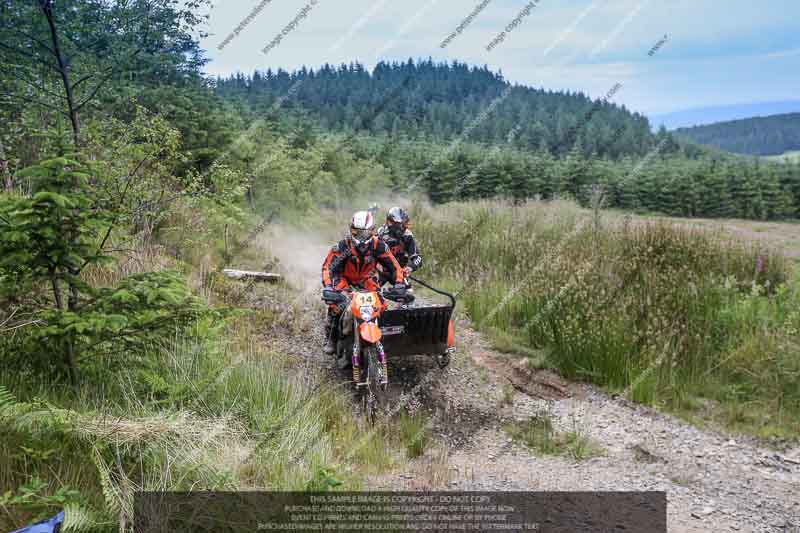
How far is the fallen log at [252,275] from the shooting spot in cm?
1058

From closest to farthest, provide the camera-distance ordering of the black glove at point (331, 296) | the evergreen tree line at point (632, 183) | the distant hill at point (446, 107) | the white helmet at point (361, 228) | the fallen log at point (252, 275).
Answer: the black glove at point (331, 296)
the white helmet at point (361, 228)
the fallen log at point (252, 275)
the evergreen tree line at point (632, 183)
the distant hill at point (446, 107)

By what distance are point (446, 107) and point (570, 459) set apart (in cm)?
7251

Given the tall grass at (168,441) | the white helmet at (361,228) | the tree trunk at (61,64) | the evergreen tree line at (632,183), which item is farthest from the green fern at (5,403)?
the evergreen tree line at (632,183)

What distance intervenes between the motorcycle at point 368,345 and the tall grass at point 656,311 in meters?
2.91

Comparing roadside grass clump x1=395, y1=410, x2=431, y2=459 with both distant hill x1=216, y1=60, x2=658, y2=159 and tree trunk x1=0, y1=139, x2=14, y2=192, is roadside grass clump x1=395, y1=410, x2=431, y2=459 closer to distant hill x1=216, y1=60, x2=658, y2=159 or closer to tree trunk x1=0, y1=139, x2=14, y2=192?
tree trunk x1=0, y1=139, x2=14, y2=192

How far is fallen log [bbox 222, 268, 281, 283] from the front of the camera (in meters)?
10.6

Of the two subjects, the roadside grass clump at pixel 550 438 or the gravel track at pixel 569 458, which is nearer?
the gravel track at pixel 569 458

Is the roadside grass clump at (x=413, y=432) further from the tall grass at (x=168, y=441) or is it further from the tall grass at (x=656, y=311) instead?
the tall grass at (x=656, y=311)

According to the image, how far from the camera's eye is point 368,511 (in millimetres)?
3484

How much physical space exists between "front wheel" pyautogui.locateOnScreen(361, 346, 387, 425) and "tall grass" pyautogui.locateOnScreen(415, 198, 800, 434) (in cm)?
291

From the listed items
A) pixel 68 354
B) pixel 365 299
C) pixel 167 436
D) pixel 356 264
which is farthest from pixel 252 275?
pixel 167 436

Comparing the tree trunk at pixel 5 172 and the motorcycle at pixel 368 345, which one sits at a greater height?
the tree trunk at pixel 5 172

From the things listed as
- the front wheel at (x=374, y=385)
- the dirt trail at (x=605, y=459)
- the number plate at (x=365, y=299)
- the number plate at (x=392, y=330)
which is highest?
the number plate at (x=365, y=299)

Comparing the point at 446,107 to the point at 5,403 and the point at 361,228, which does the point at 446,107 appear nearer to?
the point at 361,228
